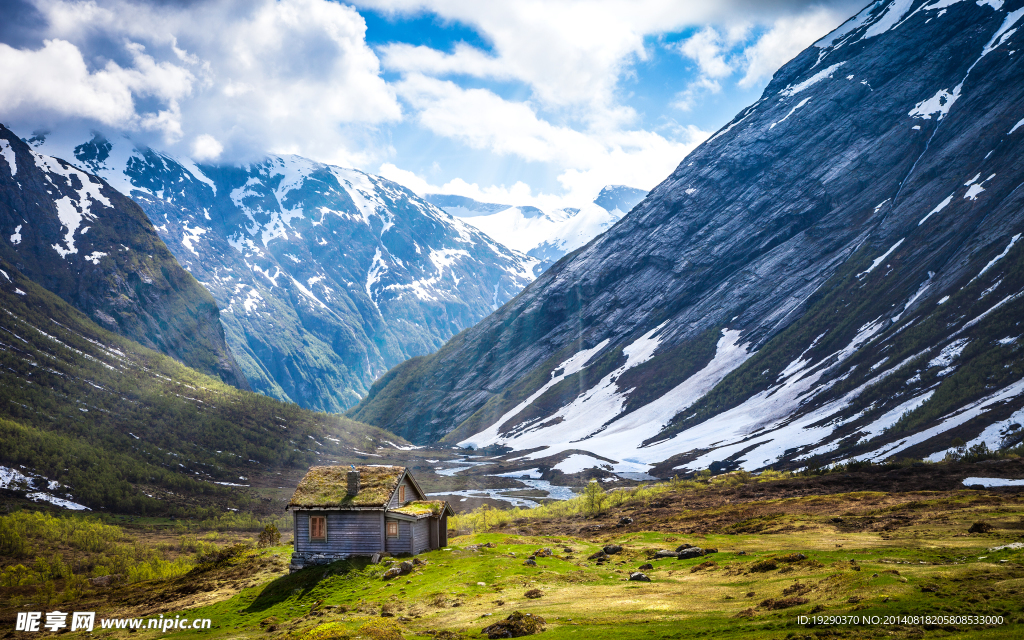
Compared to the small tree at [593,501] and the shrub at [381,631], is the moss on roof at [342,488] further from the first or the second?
the small tree at [593,501]

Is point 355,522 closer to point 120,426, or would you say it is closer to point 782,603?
point 782,603

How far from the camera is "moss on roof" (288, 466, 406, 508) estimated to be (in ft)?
134

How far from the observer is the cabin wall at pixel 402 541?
40750 millimetres

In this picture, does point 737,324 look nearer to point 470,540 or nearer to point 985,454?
point 985,454

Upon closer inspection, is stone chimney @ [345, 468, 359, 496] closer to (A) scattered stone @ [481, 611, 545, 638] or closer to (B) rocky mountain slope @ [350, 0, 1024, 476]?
(A) scattered stone @ [481, 611, 545, 638]

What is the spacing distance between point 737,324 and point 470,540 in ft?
475

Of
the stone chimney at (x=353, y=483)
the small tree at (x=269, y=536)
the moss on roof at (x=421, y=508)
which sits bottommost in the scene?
the small tree at (x=269, y=536)

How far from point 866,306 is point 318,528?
12966cm

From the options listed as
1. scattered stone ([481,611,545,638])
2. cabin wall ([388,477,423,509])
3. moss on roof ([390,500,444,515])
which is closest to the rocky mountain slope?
moss on roof ([390,500,444,515])

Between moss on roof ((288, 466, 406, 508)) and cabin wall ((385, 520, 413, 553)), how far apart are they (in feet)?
8.29

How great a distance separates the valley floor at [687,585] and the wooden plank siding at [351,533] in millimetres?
1354

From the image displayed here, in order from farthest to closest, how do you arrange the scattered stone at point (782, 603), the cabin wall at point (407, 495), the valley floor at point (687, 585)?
the cabin wall at point (407, 495), the scattered stone at point (782, 603), the valley floor at point (687, 585)

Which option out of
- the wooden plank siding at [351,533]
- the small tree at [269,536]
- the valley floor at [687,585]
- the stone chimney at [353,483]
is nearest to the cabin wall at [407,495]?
the wooden plank siding at [351,533]

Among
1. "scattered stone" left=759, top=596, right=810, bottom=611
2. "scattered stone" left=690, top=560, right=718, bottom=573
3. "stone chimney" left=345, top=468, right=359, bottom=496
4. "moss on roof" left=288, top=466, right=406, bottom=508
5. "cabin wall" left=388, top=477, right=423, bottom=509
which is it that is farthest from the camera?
"stone chimney" left=345, top=468, right=359, bottom=496
